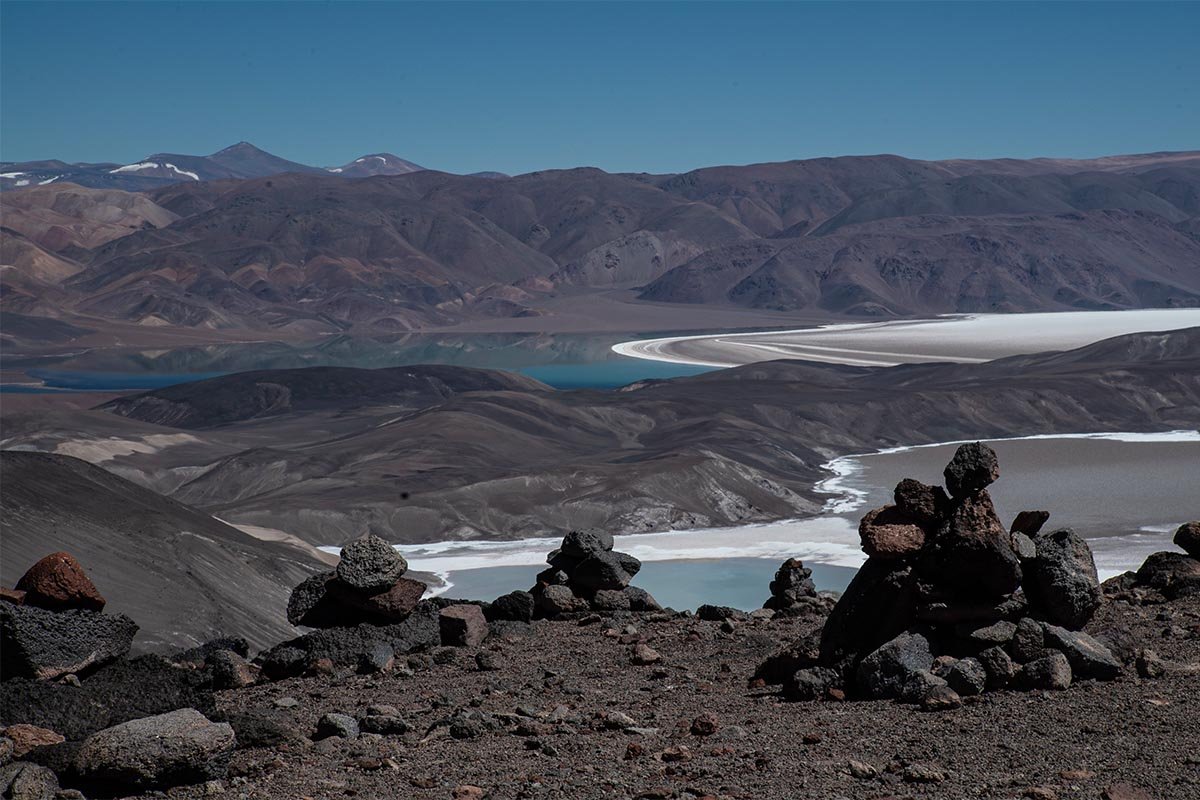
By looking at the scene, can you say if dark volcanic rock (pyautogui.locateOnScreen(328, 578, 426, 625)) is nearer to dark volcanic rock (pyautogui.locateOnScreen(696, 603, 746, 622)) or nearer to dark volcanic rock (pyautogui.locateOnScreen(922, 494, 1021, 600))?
dark volcanic rock (pyautogui.locateOnScreen(696, 603, 746, 622))

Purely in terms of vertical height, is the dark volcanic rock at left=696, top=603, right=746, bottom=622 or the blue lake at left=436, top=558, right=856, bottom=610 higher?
the dark volcanic rock at left=696, top=603, right=746, bottom=622

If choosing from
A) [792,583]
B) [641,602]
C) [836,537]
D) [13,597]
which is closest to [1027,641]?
[641,602]

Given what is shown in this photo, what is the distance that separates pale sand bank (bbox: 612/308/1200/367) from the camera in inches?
5044

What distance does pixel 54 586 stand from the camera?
399 inches

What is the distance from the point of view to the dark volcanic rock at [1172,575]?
13.2 meters

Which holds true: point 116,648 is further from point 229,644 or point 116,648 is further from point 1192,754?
point 1192,754

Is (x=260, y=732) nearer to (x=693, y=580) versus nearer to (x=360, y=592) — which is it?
(x=360, y=592)

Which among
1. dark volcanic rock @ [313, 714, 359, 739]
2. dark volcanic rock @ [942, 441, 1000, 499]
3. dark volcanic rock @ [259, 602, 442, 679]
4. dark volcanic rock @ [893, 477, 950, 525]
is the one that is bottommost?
dark volcanic rock @ [259, 602, 442, 679]


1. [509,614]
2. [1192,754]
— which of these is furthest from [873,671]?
[509,614]

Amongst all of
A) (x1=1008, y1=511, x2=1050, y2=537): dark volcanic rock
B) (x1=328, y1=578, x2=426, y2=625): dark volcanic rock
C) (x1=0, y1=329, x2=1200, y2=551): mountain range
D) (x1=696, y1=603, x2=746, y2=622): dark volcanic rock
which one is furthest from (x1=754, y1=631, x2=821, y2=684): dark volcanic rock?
(x1=0, y1=329, x2=1200, y2=551): mountain range

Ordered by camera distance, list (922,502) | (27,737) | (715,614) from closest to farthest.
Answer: (27,737), (922,502), (715,614)

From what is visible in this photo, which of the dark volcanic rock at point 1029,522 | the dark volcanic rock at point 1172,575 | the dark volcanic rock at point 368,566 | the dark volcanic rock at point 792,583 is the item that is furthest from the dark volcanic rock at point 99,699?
the dark volcanic rock at point 1172,575

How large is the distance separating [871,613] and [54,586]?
616 centimetres

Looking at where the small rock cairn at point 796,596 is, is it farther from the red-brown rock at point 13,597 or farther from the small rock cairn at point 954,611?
the red-brown rock at point 13,597
